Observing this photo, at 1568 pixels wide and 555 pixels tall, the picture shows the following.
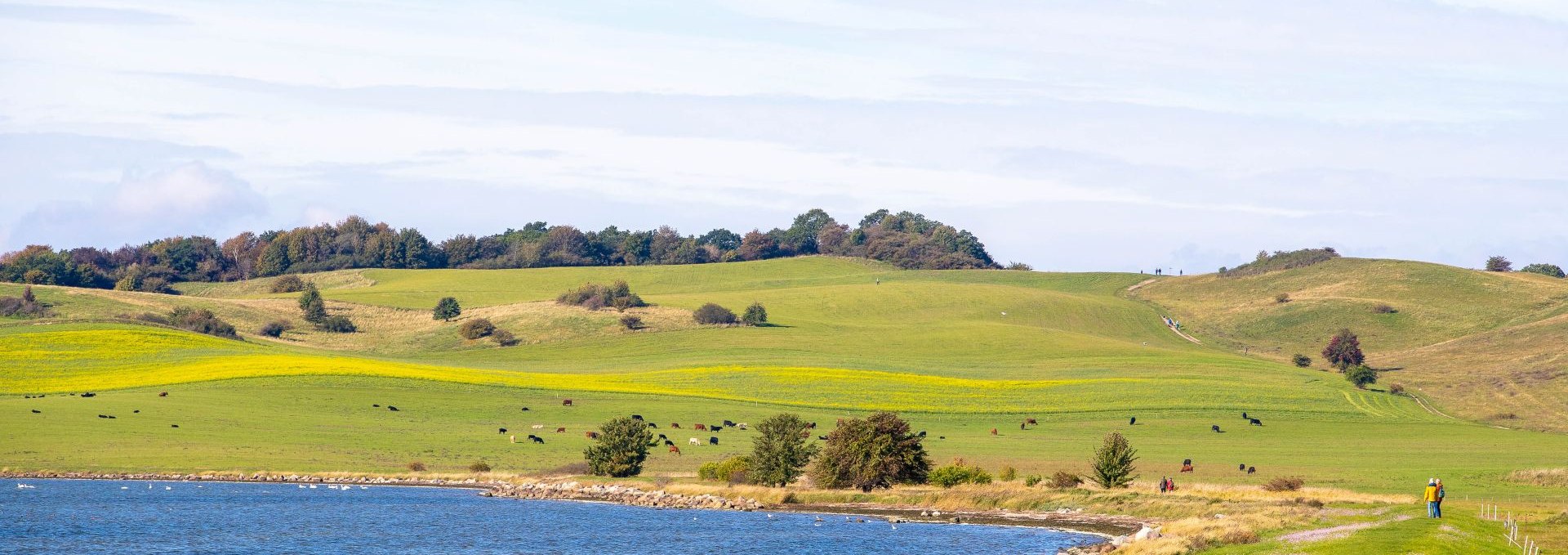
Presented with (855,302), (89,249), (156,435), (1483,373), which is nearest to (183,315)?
(156,435)

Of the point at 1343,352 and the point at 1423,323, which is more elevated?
the point at 1423,323

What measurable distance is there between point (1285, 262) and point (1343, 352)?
5993cm

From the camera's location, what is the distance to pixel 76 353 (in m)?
92.4

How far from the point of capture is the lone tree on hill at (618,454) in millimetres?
64875

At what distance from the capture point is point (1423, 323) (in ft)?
464

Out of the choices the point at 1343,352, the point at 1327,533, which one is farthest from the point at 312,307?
the point at 1327,533

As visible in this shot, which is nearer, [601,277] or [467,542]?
[467,542]

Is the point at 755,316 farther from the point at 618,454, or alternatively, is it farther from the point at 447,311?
the point at 618,454

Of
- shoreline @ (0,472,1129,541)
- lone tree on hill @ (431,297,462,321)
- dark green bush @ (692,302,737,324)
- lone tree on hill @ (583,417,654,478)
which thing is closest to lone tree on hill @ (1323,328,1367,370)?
dark green bush @ (692,302,737,324)

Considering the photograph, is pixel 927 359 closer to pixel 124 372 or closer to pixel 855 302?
pixel 855 302

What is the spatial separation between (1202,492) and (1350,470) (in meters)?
13.3

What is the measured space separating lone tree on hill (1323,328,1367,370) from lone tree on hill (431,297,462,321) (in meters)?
74.4

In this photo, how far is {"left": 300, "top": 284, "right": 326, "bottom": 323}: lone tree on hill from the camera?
432 ft

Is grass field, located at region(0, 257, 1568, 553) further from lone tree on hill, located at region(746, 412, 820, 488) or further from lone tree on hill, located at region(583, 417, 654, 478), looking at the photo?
lone tree on hill, located at region(746, 412, 820, 488)
